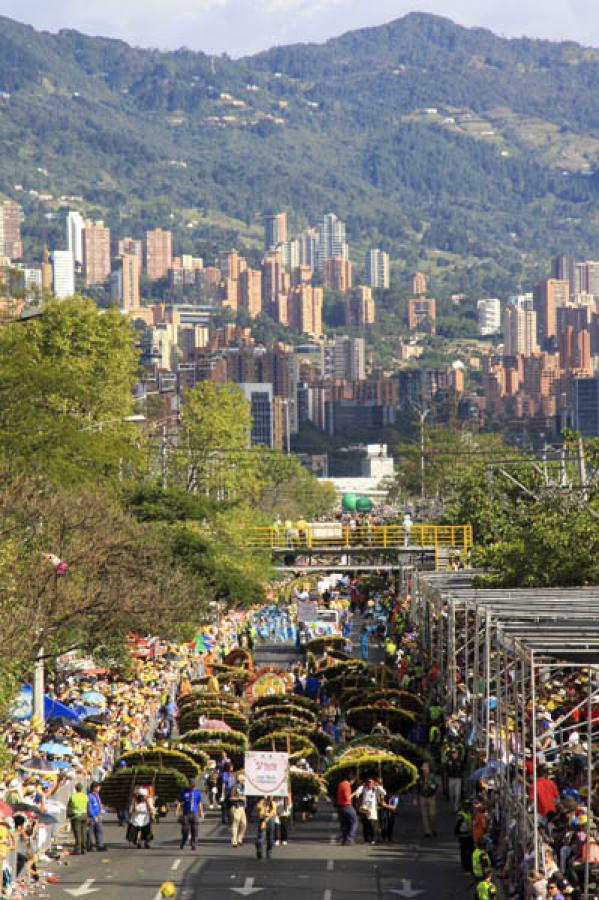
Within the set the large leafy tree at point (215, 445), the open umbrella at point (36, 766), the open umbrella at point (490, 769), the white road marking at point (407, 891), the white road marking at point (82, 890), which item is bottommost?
the white road marking at point (407, 891)

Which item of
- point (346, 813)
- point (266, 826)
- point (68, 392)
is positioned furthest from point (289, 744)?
point (68, 392)

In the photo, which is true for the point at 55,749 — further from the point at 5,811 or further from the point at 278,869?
the point at 278,869

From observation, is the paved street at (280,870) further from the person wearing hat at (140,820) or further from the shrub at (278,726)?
the shrub at (278,726)

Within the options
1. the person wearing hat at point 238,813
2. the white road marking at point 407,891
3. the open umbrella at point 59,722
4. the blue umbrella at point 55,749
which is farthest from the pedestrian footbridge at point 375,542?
the white road marking at point 407,891

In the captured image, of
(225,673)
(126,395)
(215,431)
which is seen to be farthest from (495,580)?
(215,431)

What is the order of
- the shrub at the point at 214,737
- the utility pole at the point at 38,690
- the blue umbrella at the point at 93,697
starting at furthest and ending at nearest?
the blue umbrella at the point at 93,697 → the utility pole at the point at 38,690 → the shrub at the point at 214,737

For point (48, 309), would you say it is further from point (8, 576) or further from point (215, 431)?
point (8, 576)

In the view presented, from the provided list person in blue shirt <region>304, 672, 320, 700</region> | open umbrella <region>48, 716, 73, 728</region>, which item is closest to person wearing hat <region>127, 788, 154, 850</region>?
open umbrella <region>48, 716, 73, 728</region>
